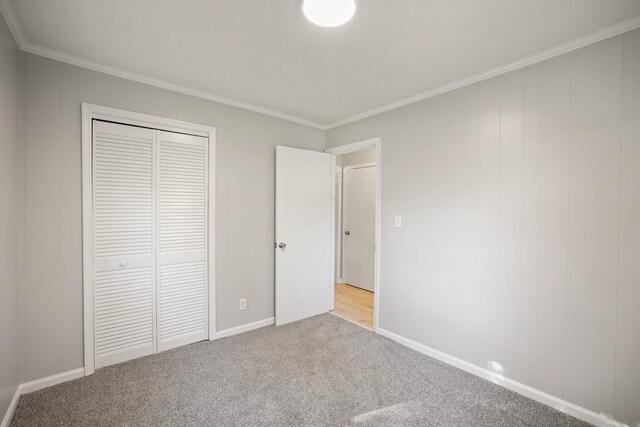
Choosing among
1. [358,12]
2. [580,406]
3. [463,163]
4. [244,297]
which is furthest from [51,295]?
[580,406]

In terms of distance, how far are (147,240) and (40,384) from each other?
3.79 ft

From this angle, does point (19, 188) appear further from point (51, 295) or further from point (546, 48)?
point (546, 48)

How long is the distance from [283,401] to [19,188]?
2.21m

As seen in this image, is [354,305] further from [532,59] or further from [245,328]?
[532,59]

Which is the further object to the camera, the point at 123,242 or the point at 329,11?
the point at 123,242

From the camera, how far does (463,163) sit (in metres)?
2.39

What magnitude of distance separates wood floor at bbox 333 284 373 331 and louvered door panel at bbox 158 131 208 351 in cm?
163

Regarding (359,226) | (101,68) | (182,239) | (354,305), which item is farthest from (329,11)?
(359,226)

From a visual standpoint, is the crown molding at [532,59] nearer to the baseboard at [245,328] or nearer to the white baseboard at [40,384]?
the baseboard at [245,328]

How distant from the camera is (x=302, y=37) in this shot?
181cm

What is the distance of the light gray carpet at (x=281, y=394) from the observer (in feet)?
5.82

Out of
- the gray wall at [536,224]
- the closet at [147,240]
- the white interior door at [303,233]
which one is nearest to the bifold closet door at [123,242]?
the closet at [147,240]

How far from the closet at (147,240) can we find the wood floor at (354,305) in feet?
5.37

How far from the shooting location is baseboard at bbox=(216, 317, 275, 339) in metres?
2.87
